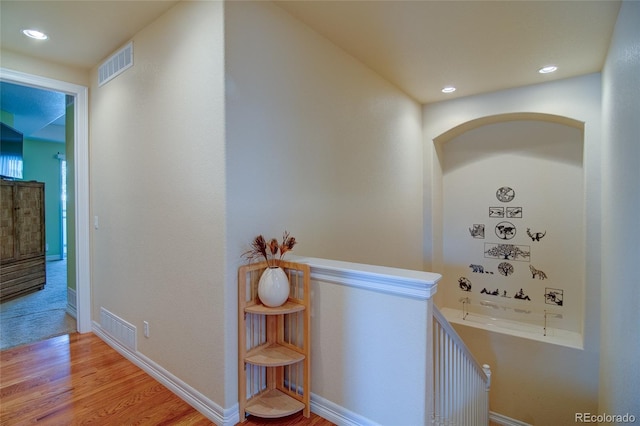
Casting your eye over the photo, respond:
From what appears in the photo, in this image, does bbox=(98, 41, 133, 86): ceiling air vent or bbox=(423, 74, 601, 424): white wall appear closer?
bbox=(98, 41, 133, 86): ceiling air vent

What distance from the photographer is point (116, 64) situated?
9.15ft

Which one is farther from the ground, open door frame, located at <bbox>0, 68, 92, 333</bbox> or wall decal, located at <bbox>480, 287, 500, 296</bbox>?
open door frame, located at <bbox>0, 68, 92, 333</bbox>

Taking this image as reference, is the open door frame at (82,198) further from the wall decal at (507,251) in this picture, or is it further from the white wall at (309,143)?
the wall decal at (507,251)

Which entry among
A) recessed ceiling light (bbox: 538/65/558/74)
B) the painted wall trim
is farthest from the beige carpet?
recessed ceiling light (bbox: 538/65/558/74)

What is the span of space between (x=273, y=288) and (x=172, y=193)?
1.00m

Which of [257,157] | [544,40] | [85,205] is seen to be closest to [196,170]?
[257,157]

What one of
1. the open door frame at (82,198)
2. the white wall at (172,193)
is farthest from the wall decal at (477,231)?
the open door frame at (82,198)

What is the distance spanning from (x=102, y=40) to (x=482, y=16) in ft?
9.77

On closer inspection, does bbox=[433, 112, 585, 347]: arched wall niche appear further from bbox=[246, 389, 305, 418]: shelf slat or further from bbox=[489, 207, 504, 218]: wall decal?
bbox=[246, 389, 305, 418]: shelf slat

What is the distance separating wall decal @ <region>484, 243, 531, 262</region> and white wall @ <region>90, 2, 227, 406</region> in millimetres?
3832

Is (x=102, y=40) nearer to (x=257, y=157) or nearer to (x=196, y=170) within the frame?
(x=196, y=170)

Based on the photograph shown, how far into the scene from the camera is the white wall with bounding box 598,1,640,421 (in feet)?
5.82

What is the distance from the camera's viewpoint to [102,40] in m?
2.64

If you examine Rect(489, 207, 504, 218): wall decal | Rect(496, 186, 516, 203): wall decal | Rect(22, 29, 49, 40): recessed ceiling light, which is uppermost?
Rect(22, 29, 49, 40): recessed ceiling light
